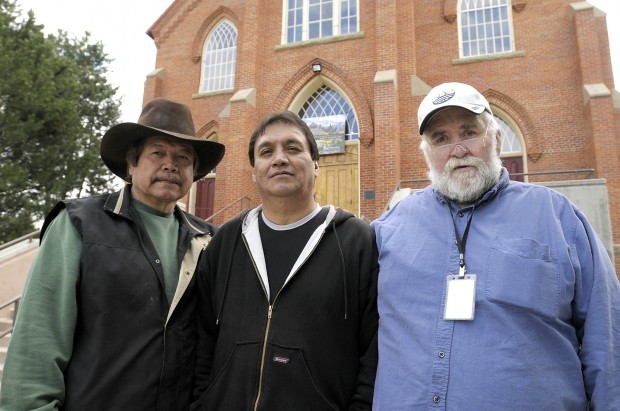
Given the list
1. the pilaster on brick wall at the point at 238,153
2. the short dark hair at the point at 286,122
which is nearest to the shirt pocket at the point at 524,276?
the short dark hair at the point at 286,122

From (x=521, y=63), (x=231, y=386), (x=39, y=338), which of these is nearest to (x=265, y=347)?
(x=231, y=386)

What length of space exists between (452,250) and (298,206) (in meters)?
0.89

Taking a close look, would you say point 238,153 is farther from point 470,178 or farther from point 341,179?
point 470,178

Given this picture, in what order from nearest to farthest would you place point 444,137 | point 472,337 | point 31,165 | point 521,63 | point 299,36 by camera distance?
1. point 472,337
2. point 444,137
3. point 521,63
4. point 299,36
5. point 31,165

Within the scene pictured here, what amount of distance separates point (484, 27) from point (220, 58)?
30.6 feet

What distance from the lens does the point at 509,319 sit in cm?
180

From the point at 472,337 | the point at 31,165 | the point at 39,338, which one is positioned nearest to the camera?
the point at 472,337

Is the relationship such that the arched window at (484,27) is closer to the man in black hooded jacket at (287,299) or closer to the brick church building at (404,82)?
the brick church building at (404,82)

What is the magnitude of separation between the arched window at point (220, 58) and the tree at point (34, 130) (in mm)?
6431

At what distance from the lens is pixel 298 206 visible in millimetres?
2447

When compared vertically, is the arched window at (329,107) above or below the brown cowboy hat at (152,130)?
above

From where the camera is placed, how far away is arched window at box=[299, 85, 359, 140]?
13297 mm

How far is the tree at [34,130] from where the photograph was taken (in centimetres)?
1562

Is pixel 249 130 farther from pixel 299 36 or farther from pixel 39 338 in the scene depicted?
pixel 39 338
